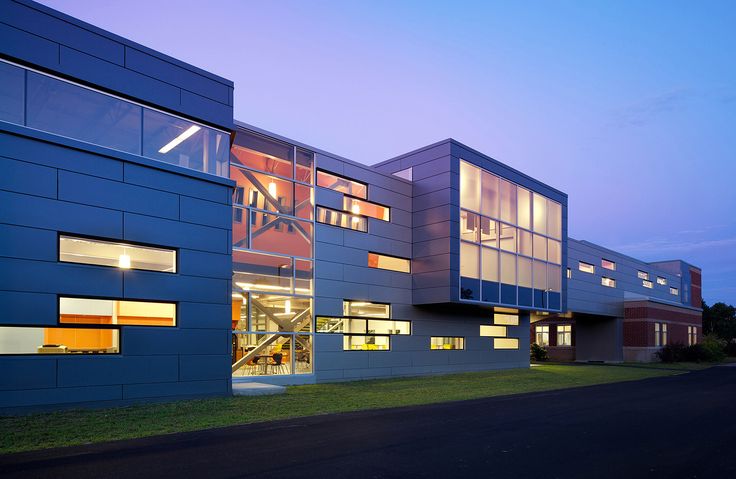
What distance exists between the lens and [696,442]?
9.02 meters

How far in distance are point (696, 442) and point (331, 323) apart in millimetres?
12928

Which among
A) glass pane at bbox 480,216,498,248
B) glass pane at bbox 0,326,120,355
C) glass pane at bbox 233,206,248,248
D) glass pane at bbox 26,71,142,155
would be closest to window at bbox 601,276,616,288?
glass pane at bbox 480,216,498,248

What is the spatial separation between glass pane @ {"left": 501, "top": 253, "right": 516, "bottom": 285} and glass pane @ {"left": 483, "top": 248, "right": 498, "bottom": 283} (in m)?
0.46

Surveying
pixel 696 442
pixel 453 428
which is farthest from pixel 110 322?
Answer: pixel 696 442

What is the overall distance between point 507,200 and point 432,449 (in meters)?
18.6

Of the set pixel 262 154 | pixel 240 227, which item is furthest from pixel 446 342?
pixel 262 154

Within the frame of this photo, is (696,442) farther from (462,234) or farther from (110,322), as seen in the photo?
(462,234)

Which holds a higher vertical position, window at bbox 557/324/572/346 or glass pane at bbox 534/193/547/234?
glass pane at bbox 534/193/547/234

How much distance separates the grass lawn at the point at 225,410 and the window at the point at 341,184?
6.88 meters

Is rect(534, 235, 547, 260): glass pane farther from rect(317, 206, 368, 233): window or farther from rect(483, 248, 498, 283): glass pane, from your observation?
rect(317, 206, 368, 233): window

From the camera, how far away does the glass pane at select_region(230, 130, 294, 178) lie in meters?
18.0

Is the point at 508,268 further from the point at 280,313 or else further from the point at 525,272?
the point at 280,313

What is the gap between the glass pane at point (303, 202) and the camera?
64.0ft

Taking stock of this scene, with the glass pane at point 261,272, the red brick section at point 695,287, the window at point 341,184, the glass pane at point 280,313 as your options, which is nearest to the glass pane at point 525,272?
the window at point 341,184
